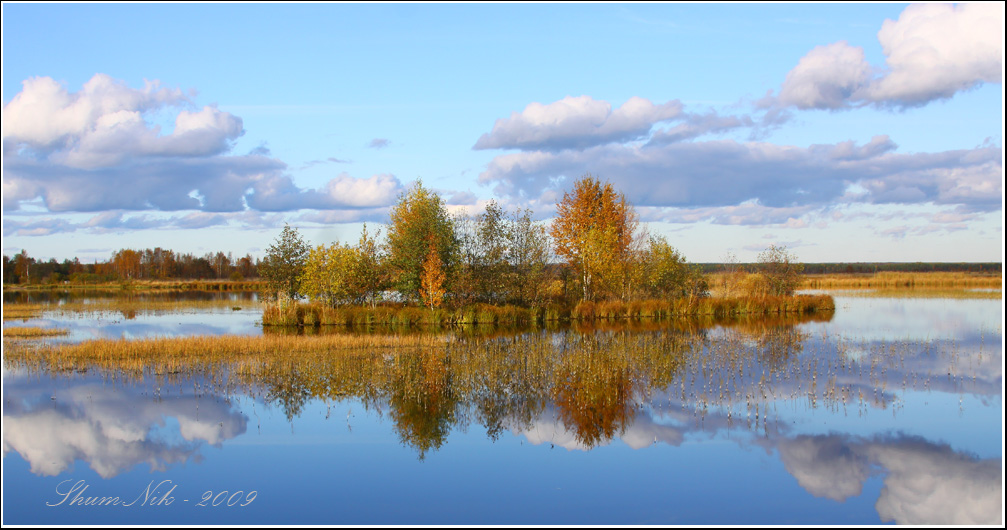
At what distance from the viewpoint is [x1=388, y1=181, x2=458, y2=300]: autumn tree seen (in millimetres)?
39625

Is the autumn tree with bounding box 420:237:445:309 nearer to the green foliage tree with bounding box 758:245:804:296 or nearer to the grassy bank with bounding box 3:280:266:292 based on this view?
the green foliage tree with bounding box 758:245:804:296

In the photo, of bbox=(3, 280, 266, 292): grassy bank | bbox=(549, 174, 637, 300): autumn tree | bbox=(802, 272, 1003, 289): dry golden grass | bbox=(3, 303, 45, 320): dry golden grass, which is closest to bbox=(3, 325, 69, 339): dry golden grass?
bbox=(3, 303, 45, 320): dry golden grass

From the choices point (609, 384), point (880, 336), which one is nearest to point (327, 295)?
point (609, 384)

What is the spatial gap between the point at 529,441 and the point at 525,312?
2602 centimetres

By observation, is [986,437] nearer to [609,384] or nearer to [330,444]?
[609,384]

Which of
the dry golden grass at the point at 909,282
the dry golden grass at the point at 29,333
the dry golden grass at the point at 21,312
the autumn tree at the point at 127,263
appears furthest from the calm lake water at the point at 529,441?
the autumn tree at the point at 127,263

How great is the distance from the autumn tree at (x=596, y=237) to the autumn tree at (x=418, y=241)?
8481 millimetres

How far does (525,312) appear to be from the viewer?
39219 mm

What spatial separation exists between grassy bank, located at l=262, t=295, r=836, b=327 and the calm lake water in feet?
50.7

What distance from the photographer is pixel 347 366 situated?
810 inches

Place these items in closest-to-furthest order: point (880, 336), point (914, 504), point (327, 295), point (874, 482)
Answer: point (914, 504), point (874, 482), point (880, 336), point (327, 295)

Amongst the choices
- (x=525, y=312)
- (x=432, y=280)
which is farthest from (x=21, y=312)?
(x=525, y=312)

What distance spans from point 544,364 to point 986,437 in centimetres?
1109

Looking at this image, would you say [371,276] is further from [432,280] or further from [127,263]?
[127,263]
